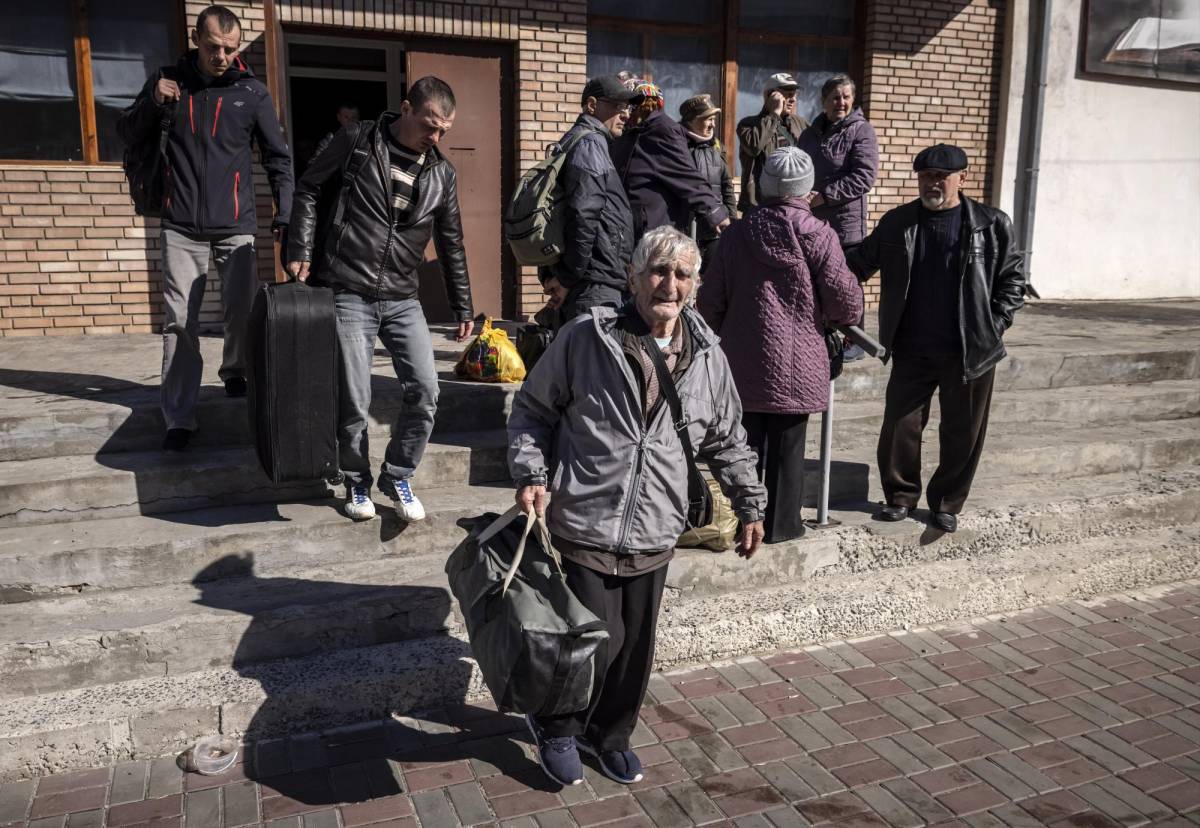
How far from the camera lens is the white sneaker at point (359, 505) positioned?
4.64 meters

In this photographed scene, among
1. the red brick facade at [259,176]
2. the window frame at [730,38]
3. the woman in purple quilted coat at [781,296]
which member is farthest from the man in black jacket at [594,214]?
the window frame at [730,38]

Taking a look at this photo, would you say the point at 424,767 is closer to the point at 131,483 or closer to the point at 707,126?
the point at 131,483

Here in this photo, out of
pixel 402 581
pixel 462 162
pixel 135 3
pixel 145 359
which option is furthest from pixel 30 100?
pixel 402 581

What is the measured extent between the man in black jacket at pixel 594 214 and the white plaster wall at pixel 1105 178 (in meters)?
6.76

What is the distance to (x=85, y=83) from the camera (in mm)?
7488

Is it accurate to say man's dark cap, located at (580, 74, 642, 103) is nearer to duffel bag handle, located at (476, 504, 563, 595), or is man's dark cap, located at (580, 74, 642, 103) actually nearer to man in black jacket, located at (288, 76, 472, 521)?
man in black jacket, located at (288, 76, 472, 521)

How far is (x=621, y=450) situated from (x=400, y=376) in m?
1.78

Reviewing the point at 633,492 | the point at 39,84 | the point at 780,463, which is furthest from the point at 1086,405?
the point at 39,84

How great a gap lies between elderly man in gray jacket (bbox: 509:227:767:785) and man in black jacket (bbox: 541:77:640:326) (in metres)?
1.35

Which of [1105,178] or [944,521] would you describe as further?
[1105,178]

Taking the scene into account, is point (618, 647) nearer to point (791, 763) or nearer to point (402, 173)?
point (791, 763)

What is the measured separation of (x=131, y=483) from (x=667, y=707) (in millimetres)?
2577

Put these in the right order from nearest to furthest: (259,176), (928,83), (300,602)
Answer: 1. (300,602)
2. (259,176)
3. (928,83)

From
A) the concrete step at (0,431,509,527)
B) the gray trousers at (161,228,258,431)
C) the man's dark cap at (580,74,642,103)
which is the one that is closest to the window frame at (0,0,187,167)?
the gray trousers at (161,228,258,431)
